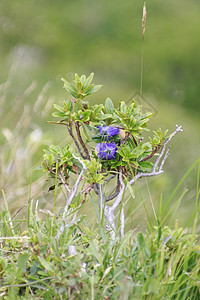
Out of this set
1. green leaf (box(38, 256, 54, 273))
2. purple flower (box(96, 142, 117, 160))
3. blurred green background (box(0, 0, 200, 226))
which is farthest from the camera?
blurred green background (box(0, 0, 200, 226))

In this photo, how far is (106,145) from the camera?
2.16 meters

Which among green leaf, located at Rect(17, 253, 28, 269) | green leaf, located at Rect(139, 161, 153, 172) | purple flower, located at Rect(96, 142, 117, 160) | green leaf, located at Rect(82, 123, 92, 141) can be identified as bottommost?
green leaf, located at Rect(17, 253, 28, 269)

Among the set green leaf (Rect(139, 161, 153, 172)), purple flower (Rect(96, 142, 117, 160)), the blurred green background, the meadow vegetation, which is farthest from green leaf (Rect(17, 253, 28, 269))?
the blurred green background

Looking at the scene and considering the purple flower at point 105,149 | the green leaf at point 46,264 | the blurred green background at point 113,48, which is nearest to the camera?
the green leaf at point 46,264

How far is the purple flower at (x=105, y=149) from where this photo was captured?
7.07 feet

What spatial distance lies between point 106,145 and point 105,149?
18mm

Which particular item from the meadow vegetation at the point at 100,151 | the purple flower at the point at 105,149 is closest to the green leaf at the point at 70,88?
the purple flower at the point at 105,149

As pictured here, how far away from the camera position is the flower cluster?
216 centimetres

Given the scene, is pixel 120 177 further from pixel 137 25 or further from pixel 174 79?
pixel 137 25

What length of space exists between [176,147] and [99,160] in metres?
4.99

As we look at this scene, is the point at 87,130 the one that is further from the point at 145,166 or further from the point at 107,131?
the point at 145,166

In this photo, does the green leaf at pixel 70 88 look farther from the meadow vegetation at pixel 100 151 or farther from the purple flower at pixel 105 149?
→ the meadow vegetation at pixel 100 151

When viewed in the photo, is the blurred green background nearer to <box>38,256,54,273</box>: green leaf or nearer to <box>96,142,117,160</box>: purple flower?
<box>96,142,117,160</box>: purple flower

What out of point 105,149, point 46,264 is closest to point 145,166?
point 105,149
